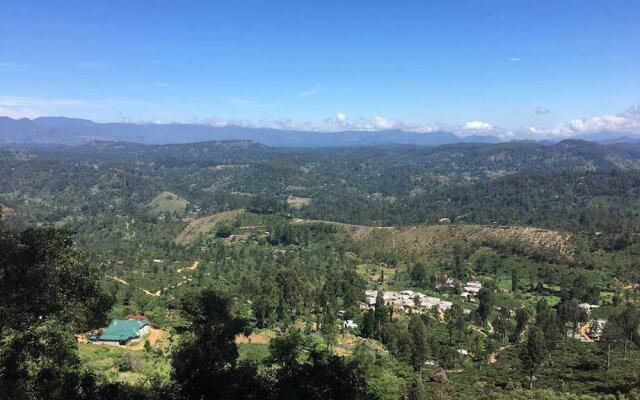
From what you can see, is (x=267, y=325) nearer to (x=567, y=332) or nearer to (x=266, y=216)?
(x=567, y=332)

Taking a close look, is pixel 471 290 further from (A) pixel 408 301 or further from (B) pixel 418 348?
(B) pixel 418 348

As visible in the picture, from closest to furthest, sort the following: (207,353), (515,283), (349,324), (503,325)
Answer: (207,353), (503,325), (349,324), (515,283)

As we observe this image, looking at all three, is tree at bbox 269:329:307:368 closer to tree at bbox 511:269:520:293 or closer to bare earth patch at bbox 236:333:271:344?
bare earth patch at bbox 236:333:271:344

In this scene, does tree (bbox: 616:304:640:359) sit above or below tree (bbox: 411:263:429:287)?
above

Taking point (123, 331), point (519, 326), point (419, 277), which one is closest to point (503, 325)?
point (519, 326)

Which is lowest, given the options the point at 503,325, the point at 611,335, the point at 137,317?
the point at 503,325

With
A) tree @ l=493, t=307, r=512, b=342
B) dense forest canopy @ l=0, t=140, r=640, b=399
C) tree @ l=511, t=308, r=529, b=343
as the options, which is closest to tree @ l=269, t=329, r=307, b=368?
dense forest canopy @ l=0, t=140, r=640, b=399

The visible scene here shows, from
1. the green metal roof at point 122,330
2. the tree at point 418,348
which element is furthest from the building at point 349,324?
the green metal roof at point 122,330
